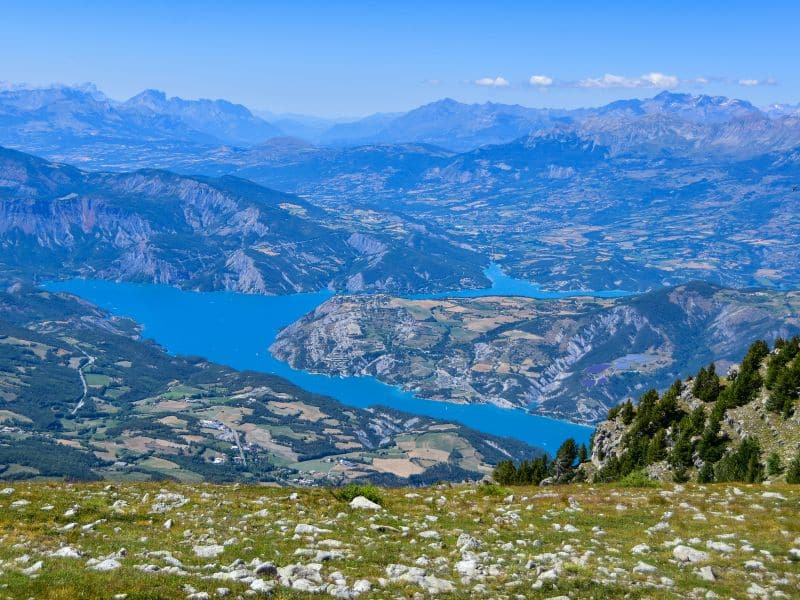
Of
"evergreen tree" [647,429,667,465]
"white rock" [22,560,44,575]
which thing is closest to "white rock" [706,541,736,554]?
"white rock" [22,560,44,575]

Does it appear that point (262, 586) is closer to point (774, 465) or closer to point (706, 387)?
point (774, 465)

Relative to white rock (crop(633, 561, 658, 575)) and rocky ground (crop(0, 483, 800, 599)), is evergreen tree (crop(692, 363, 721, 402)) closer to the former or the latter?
rocky ground (crop(0, 483, 800, 599))

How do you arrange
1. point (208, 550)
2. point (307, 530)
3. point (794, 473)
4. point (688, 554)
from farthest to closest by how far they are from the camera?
1. point (794, 473)
2. point (307, 530)
3. point (688, 554)
4. point (208, 550)

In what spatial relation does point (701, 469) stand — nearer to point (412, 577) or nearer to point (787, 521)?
point (787, 521)

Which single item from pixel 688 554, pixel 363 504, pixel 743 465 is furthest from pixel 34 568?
pixel 743 465

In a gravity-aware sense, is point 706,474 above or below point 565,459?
above

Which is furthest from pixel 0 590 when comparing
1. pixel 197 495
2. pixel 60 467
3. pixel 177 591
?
pixel 60 467

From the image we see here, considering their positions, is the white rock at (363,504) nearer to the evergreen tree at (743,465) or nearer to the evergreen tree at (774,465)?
the evergreen tree at (743,465)

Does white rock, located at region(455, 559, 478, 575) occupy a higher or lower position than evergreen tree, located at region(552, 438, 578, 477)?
higher
